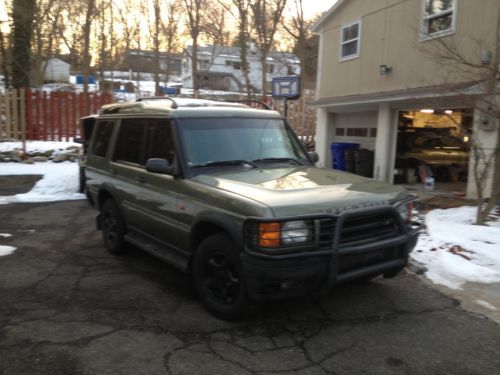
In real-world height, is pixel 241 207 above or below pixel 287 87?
below

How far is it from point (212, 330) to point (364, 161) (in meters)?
10.4

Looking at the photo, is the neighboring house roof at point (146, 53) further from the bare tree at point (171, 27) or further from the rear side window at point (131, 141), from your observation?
the rear side window at point (131, 141)

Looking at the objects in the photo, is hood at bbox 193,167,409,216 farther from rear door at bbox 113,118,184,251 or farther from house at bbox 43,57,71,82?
house at bbox 43,57,71,82

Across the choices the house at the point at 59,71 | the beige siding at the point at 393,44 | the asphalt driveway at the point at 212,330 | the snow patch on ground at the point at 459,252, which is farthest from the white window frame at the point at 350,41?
A: the house at the point at 59,71

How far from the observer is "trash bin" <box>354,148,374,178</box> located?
527 inches

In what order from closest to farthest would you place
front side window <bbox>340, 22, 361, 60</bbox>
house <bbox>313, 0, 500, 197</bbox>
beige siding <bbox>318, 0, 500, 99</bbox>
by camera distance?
house <bbox>313, 0, 500, 197</bbox> → beige siding <bbox>318, 0, 500, 99</bbox> → front side window <bbox>340, 22, 361, 60</bbox>

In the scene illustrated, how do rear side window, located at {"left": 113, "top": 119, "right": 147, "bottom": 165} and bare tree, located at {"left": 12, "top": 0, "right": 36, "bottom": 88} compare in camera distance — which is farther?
bare tree, located at {"left": 12, "top": 0, "right": 36, "bottom": 88}

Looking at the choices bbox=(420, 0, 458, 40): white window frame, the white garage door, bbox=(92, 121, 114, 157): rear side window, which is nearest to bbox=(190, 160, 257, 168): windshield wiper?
bbox=(92, 121, 114, 157): rear side window

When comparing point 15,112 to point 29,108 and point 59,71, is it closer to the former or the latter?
point 29,108

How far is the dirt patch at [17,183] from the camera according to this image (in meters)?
11.0

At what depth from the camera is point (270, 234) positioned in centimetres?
348

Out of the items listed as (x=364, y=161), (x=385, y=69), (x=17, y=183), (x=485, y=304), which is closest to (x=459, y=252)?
(x=485, y=304)

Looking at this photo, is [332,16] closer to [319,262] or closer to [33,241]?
[33,241]

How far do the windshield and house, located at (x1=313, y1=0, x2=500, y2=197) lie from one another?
4.08 metres
